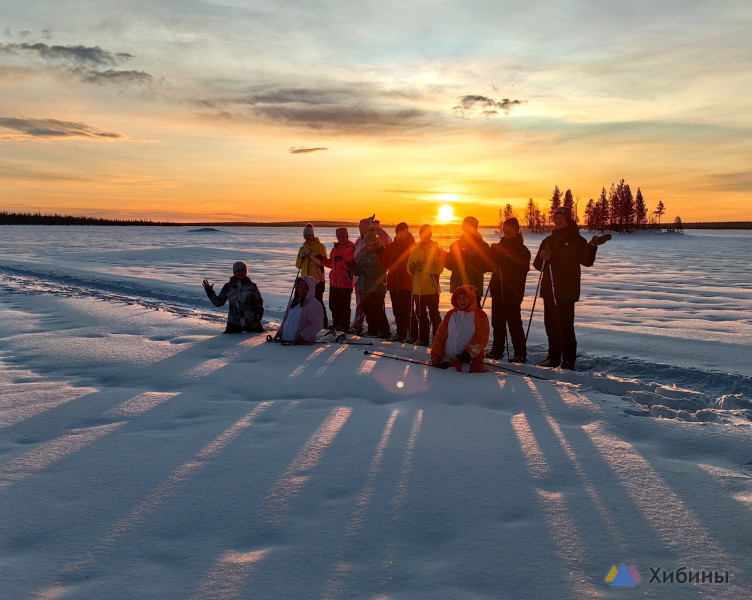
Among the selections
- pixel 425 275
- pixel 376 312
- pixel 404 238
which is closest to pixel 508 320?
pixel 425 275

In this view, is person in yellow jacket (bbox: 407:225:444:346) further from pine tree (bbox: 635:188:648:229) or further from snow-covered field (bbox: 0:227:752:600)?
pine tree (bbox: 635:188:648:229)

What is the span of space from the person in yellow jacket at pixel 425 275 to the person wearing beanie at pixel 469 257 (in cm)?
24

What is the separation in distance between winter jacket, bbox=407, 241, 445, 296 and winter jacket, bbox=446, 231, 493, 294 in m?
0.19

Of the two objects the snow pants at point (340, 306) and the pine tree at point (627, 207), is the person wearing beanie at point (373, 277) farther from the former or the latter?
the pine tree at point (627, 207)

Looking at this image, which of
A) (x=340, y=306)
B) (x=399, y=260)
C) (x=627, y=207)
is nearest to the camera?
(x=399, y=260)

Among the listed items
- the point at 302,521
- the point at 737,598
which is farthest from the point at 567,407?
the point at 302,521

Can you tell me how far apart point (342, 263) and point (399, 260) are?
133cm

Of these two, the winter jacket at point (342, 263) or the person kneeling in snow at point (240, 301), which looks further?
the winter jacket at point (342, 263)

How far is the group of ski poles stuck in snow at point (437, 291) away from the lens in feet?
22.0

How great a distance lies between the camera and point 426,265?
821cm

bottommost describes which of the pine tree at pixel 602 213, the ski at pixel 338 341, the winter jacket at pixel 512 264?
the ski at pixel 338 341

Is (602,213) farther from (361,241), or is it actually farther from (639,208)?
(361,241)

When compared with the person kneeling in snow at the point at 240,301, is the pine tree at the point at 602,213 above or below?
above

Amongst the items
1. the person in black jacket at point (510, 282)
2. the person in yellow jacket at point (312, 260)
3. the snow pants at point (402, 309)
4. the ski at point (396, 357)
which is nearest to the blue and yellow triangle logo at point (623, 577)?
the ski at point (396, 357)
